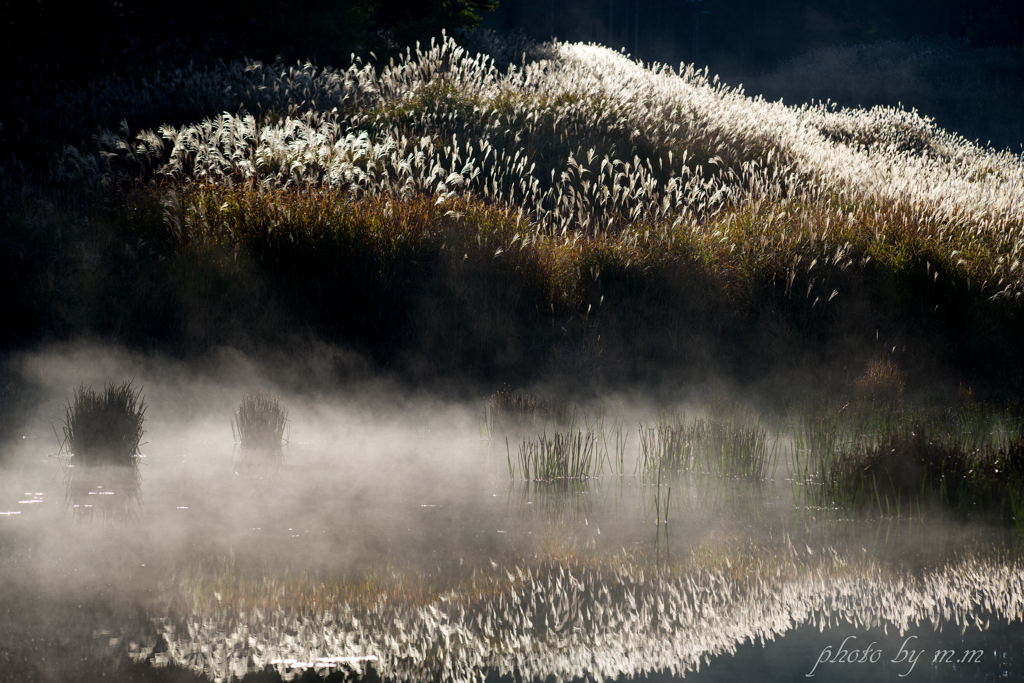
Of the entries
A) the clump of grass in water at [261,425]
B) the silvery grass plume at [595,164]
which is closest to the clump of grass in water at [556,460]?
the clump of grass in water at [261,425]

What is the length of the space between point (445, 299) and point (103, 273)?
92.4 inches

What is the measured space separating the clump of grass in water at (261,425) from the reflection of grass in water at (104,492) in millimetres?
605

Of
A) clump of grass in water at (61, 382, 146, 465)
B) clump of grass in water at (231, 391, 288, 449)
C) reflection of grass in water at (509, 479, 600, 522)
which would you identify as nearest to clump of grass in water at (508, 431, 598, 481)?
reflection of grass in water at (509, 479, 600, 522)

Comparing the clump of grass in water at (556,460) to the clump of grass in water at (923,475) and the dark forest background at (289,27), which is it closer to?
the clump of grass in water at (923,475)

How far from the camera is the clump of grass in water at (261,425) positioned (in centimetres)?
483

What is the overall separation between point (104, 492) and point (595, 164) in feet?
22.5

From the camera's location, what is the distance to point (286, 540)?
345 cm

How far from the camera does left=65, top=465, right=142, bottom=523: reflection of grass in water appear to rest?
3.78m

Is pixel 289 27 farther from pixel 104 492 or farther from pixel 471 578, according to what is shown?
pixel 471 578

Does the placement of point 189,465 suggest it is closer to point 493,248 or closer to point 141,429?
point 141,429

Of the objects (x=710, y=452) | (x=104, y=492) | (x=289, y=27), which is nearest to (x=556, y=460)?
(x=710, y=452)

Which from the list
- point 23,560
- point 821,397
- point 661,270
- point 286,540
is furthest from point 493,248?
point 23,560
